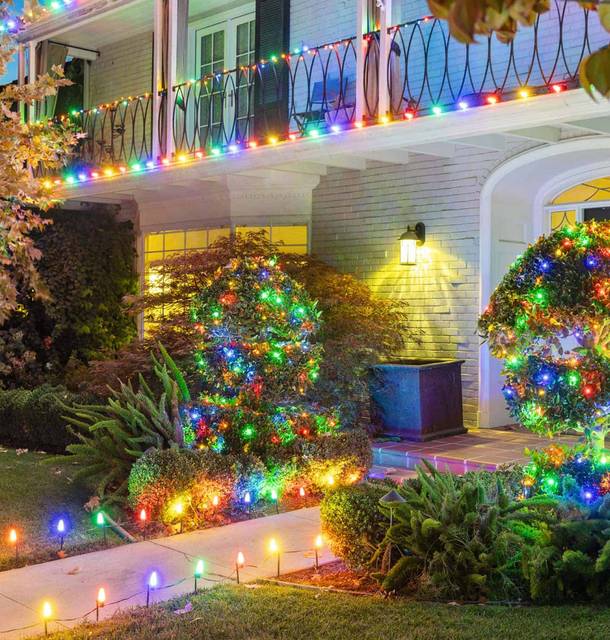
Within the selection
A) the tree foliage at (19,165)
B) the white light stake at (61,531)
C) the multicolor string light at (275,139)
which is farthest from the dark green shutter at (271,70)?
the white light stake at (61,531)

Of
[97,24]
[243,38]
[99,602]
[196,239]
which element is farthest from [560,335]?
[97,24]

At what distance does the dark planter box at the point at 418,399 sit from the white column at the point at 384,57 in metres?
2.74

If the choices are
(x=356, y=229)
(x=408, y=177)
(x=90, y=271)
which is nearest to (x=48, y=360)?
(x=90, y=271)

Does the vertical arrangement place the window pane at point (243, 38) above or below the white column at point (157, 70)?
above

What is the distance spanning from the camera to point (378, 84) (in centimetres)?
913

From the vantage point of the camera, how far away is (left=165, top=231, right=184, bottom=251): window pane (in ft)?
45.5

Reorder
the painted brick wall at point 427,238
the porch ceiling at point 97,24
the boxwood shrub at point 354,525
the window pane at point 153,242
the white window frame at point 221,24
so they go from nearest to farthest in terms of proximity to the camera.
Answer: the boxwood shrub at point 354,525
the painted brick wall at point 427,238
the porch ceiling at point 97,24
the white window frame at point 221,24
the window pane at point 153,242

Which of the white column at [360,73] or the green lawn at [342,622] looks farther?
the white column at [360,73]

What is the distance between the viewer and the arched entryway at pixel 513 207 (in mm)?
9734

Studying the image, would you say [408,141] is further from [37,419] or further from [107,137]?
[107,137]

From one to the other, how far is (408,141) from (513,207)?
2178mm

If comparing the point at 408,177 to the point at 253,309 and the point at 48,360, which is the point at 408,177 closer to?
the point at 253,309

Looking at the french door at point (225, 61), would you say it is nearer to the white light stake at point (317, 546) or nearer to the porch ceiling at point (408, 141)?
the porch ceiling at point (408, 141)

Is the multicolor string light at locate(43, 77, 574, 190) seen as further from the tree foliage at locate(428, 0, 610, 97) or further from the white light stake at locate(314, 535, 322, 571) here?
the tree foliage at locate(428, 0, 610, 97)
